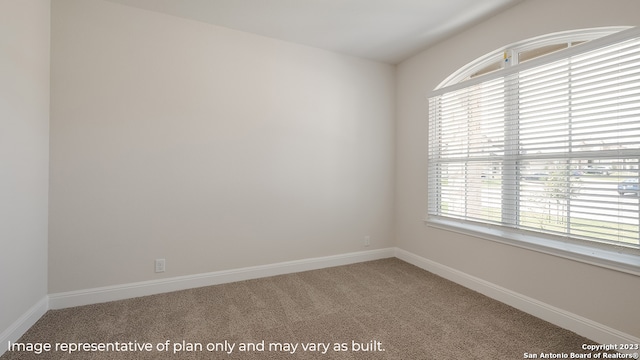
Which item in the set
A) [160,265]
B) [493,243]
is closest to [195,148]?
[160,265]

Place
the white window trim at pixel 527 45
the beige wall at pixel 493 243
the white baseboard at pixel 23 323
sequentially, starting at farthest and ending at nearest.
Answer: the white window trim at pixel 527 45 < the beige wall at pixel 493 243 < the white baseboard at pixel 23 323

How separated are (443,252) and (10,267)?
147 inches

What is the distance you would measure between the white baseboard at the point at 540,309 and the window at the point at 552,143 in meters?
0.48

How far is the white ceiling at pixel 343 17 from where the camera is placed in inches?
96.8

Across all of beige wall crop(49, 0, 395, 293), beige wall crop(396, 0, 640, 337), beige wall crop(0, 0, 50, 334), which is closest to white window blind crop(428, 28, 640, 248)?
beige wall crop(396, 0, 640, 337)

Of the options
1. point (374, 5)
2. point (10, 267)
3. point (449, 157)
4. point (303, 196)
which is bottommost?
point (10, 267)

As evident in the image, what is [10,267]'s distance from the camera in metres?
1.84

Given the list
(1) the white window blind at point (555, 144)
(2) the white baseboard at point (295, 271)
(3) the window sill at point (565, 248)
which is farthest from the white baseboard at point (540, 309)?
(1) the white window blind at point (555, 144)

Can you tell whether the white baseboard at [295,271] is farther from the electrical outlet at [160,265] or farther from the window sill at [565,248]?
the window sill at [565,248]

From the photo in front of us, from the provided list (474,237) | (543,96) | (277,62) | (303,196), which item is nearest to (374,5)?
(277,62)

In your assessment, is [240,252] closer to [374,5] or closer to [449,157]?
[449,157]

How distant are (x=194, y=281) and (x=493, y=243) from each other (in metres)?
2.97

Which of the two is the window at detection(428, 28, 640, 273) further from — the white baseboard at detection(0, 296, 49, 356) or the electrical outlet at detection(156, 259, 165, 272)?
the white baseboard at detection(0, 296, 49, 356)

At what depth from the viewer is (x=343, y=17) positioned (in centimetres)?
269
